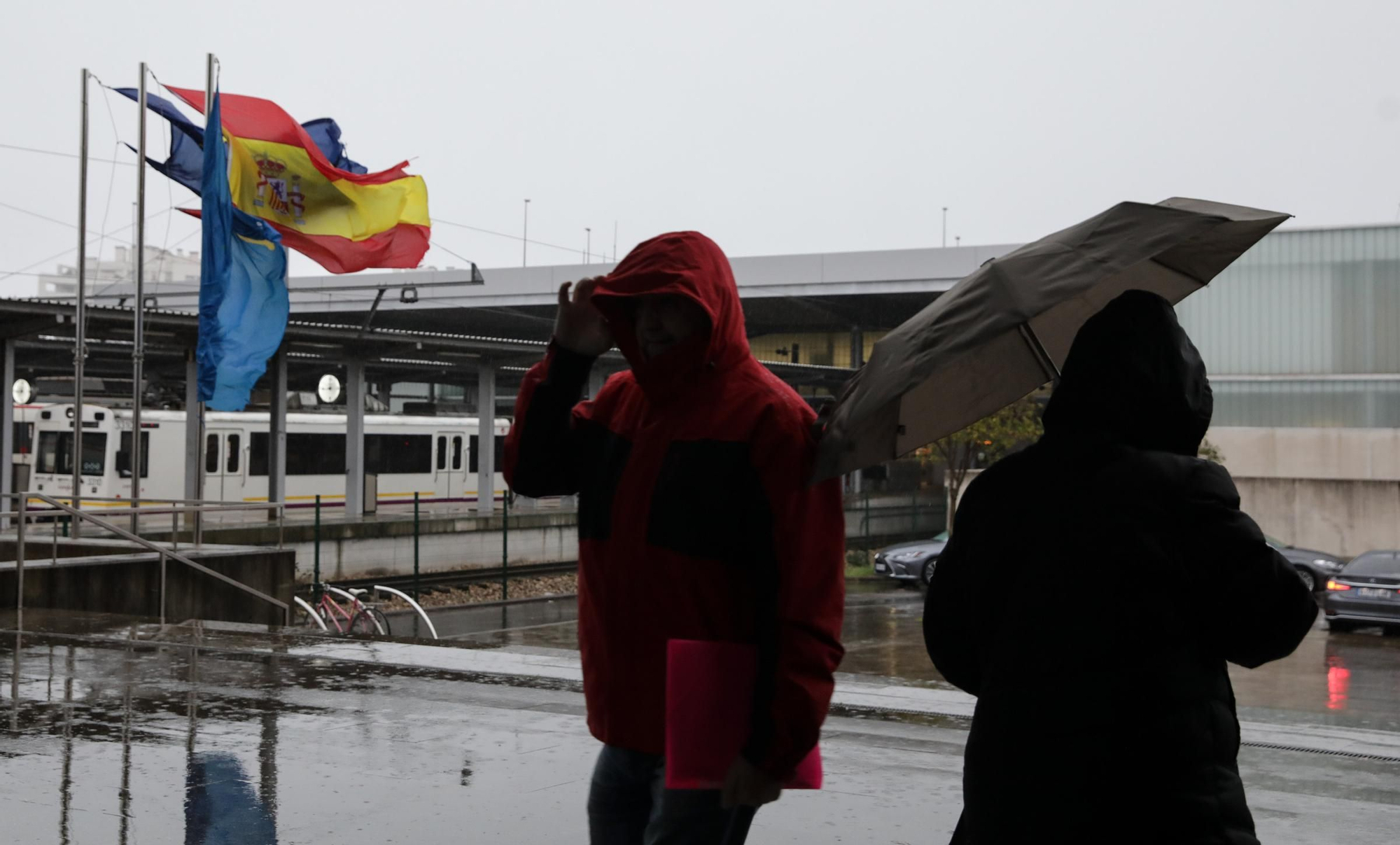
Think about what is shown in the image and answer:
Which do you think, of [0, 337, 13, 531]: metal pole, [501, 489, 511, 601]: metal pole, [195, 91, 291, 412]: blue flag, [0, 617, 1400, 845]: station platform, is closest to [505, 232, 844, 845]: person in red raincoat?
[0, 617, 1400, 845]: station platform

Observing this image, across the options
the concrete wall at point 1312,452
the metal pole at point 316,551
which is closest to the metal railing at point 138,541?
the metal pole at point 316,551

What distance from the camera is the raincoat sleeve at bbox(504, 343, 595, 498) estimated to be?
345 centimetres

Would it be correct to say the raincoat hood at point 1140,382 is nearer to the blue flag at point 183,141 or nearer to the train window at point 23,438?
the blue flag at point 183,141

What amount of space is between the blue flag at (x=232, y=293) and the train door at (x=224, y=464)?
1734 centimetres

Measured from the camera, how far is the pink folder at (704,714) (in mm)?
3029

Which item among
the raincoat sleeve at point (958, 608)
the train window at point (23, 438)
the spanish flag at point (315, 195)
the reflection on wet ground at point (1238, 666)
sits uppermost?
the spanish flag at point (315, 195)

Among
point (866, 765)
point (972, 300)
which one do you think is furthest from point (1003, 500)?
point (866, 765)

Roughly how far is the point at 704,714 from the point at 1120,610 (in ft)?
2.84

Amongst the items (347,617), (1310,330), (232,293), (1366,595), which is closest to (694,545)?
(347,617)

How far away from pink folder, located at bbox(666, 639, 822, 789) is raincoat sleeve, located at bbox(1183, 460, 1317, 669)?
92 centimetres

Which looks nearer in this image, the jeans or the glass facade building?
the jeans

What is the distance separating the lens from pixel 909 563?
29.3 metres

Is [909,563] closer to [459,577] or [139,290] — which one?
[459,577]

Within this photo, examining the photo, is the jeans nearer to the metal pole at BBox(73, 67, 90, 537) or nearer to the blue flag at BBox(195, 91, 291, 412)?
the blue flag at BBox(195, 91, 291, 412)
